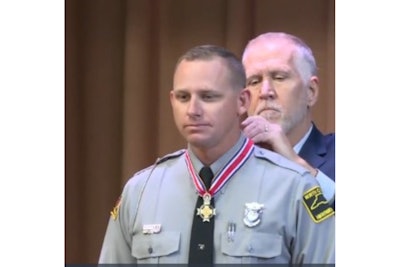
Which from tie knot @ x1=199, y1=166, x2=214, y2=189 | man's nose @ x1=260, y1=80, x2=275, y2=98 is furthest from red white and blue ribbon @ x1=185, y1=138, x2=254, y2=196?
man's nose @ x1=260, y1=80, x2=275, y2=98

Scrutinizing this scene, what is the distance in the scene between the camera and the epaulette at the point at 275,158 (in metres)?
2.30

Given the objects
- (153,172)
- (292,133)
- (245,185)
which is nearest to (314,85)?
(292,133)

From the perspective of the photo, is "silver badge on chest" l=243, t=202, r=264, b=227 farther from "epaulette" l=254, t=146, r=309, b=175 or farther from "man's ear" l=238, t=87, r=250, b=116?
"man's ear" l=238, t=87, r=250, b=116

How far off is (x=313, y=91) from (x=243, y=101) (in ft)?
0.57

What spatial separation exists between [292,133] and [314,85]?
13 cm

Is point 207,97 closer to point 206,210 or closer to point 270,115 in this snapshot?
point 270,115

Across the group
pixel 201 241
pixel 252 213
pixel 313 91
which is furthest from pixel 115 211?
pixel 313 91

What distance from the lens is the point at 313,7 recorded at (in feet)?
7.71

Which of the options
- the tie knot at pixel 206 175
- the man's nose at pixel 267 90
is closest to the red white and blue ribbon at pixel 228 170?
the tie knot at pixel 206 175

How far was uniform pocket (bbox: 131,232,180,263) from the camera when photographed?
229 cm

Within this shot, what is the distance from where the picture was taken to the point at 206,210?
230cm

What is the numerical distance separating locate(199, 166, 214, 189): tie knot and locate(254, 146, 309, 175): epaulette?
0.12 metres

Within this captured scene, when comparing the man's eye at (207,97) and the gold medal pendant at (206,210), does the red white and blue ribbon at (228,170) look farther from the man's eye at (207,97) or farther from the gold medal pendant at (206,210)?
the man's eye at (207,97)

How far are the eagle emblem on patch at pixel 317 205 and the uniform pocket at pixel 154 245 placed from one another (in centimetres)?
33
